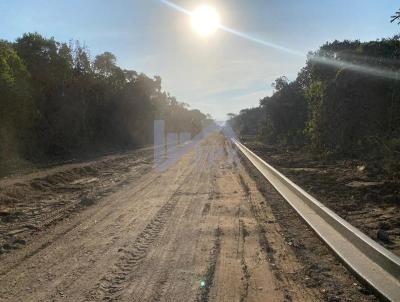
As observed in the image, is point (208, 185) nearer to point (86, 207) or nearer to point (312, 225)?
A: point (86, 207)

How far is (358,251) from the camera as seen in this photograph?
700 cm

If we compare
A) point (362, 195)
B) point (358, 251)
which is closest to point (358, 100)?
point (362, 195)

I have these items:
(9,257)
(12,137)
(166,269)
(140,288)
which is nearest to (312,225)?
(166,269)

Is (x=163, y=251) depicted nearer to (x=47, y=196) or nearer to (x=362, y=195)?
(x=362, y=195)

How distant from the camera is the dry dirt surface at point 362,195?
827cm

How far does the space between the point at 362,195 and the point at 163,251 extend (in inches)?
264

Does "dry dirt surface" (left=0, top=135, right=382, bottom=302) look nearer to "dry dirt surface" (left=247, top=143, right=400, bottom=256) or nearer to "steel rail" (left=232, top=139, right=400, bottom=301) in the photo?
"steel rail" (left=232, top=139, right=400, bottom=301)

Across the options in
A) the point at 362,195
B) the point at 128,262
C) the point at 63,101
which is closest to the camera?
the point at 128,262

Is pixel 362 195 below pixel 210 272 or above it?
above

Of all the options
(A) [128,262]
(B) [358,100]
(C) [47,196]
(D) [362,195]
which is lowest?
(C) [47,196]

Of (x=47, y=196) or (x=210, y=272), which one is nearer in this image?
(x=210, y=272)

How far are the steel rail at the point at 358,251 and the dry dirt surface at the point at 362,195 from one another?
1.31 feet

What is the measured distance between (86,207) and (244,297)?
716 cm

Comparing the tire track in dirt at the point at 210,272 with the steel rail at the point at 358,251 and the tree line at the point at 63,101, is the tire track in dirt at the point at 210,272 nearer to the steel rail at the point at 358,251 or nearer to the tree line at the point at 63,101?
the steel rail at the point at 358,251
